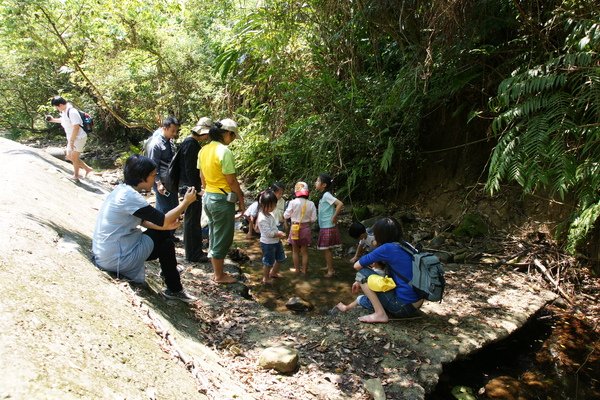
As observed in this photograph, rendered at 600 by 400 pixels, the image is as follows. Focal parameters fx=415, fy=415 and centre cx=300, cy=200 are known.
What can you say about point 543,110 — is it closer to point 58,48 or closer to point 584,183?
point 584,183

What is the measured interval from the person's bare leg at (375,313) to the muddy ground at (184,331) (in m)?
0.08

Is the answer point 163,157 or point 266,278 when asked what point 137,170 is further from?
point 266,278

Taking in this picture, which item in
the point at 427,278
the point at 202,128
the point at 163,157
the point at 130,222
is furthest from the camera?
the point at 163,157

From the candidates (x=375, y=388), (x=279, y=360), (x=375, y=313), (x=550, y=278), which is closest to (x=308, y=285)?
(x=375, y=313)

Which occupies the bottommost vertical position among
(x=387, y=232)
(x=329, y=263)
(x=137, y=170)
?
(x=329, y=263)

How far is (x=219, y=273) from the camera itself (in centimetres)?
543

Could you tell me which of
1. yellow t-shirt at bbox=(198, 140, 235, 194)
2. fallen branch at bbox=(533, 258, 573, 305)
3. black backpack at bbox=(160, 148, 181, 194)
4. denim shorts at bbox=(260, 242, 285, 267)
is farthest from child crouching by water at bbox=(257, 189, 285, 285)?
fallen branch at bbox=(533, 258, 573, 305)

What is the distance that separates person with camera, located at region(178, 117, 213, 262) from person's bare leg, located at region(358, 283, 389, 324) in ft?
8.57

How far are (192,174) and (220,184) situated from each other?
0.86 metres

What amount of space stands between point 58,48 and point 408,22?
1326 cm

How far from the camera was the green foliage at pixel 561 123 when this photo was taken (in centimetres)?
446

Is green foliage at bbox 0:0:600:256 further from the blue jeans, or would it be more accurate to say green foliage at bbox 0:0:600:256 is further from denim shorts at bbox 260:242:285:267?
the blue jeans

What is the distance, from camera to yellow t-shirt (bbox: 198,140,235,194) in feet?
16.3

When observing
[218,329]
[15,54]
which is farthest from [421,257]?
[15,54]
